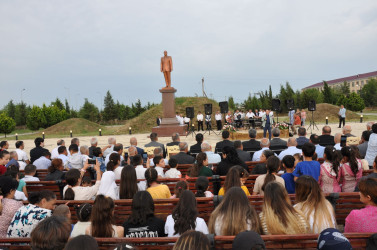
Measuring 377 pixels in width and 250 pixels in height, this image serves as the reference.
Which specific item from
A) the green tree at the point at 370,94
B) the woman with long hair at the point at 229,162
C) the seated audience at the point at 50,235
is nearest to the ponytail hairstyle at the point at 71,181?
the seated audience at the point at 50,235

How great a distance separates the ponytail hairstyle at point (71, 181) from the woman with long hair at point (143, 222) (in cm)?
156

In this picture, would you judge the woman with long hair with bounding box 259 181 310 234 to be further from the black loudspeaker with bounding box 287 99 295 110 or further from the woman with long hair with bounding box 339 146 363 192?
the black loudspeaker with bounding box 287 99 295 110

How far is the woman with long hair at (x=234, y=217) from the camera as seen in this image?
2.63 metres

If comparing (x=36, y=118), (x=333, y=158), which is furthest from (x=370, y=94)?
(x=333, y=158)

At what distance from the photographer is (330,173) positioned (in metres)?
4.34

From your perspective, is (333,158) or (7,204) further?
(333,158)

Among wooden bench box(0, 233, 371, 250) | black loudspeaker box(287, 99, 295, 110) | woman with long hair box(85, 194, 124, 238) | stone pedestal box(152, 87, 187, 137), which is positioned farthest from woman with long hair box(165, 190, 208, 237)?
black loudspeaker box(287, 99, 295, 110)

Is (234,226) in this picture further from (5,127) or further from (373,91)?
(373,91)

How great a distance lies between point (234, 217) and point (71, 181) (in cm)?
279

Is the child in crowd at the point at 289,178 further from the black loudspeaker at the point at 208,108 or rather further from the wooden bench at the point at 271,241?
the black loudspeaker at the point at 208,108

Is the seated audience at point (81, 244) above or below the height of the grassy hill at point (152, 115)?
below

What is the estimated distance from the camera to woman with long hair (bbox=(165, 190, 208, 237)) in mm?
2832

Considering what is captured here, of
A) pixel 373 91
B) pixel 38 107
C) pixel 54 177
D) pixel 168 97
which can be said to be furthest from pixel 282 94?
pixel 54 177

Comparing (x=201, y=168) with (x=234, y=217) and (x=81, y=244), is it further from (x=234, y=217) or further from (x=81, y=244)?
(x=81, y=244)
